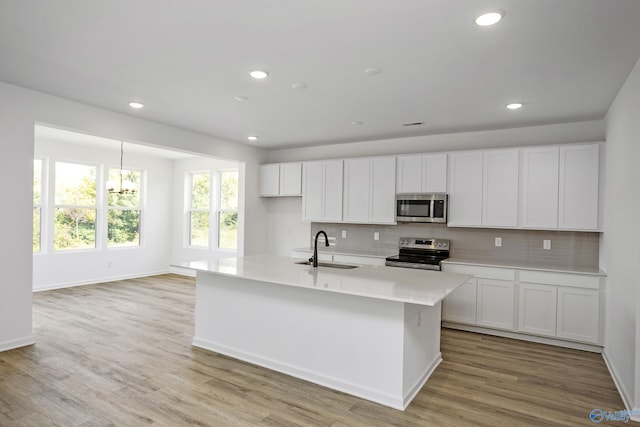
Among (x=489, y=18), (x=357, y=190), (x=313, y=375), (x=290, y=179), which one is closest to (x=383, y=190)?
(x=357, y=190)

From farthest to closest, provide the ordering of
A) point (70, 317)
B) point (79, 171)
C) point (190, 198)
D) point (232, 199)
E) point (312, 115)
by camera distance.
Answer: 1. point (190, 198)
2. point (232, 199)
3. point (79, 171)
4. point (70, 317)
5. point (312, 115)

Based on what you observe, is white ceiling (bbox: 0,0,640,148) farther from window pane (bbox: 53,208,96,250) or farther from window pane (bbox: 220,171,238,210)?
window pane (bbox: 53,208,96,250)

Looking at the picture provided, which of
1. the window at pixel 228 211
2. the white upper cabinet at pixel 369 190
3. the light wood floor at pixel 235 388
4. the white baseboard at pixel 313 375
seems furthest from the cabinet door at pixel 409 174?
the window at pixel 228 211

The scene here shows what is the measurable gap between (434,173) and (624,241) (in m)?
2.37

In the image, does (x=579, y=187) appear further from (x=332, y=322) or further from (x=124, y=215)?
(x=124, y=215)

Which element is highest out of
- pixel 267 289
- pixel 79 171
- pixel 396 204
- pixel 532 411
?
pixel 79 171

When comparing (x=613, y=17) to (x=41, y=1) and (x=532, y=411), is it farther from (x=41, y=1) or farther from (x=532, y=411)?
(x=41, y=1)

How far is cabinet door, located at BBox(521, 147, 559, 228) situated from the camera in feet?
14.5

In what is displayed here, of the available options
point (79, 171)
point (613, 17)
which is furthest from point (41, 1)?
point (79, 171)

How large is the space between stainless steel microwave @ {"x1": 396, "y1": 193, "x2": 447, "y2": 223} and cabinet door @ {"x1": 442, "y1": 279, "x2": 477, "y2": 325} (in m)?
0.91

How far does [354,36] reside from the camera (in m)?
2.52

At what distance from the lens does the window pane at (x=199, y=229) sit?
26.9 feet

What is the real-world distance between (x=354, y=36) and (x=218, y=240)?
6.24m

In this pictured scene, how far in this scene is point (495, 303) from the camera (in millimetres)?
4531
